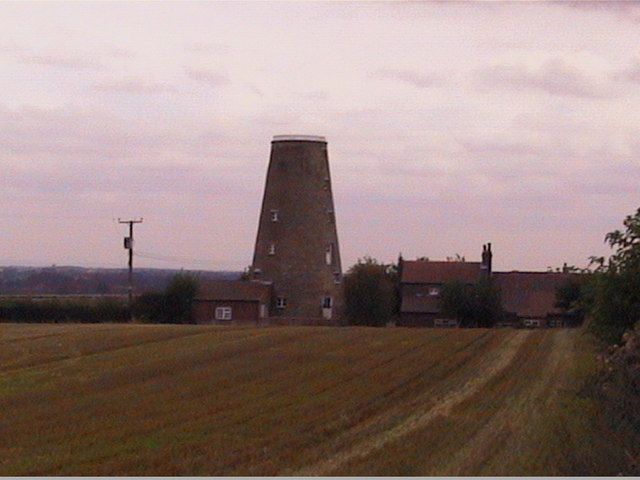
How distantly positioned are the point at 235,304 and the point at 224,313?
854 mm

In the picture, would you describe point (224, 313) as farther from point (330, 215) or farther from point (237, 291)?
point (330, 215)

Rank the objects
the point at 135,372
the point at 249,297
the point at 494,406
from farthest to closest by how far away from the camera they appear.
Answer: the point at 249,297 < the point at 135,372 < the point at 494,406

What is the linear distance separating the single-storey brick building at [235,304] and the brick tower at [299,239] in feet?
4.13

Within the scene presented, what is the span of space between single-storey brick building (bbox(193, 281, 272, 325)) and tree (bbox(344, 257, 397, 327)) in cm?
619

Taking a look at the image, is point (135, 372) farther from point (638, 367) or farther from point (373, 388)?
point (638, 367)

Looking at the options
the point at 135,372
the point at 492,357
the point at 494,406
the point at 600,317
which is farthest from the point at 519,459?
the point at 492,357

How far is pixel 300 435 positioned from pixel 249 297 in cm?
5559

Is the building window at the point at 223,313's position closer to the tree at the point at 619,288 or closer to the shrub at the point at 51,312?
the shrub at the point at 51,312

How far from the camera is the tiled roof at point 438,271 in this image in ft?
290

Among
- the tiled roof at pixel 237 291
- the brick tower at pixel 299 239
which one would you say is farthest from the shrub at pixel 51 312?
the brick tower at pixel 299 239

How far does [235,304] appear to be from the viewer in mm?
75375

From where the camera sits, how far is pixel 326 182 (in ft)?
257

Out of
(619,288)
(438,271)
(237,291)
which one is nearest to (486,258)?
(438,271)

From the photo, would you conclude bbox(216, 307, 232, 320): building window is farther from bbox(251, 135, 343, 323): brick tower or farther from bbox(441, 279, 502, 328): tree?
bbox(441, 279, 502, 328): tree
